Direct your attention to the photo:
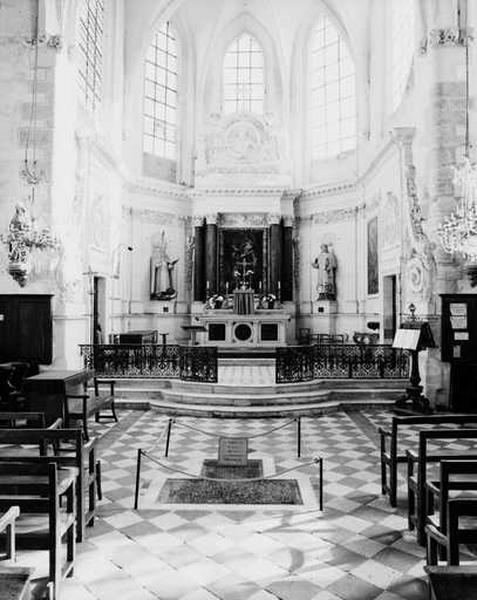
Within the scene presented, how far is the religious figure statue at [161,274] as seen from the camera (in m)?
18.3

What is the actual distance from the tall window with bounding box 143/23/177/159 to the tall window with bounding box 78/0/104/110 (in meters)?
3.21

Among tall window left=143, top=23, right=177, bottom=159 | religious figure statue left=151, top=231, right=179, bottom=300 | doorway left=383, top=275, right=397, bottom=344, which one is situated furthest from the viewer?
tall window left=143, top=23, right=177, bottom=159

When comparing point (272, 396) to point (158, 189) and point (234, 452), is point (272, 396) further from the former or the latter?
point (158, 189)

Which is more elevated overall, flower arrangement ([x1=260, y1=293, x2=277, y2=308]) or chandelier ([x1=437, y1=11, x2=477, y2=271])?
chandelier ([x1=437, y1=11, x2=477, y2=271])

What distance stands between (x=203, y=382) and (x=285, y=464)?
13.8 feet

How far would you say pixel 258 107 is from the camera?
816 inches

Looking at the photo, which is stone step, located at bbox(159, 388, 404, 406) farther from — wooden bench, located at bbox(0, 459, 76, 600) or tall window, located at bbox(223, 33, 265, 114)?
tall window, located at bbox(223, 33, 265, 114)

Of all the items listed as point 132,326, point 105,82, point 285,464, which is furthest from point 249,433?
point 105,82

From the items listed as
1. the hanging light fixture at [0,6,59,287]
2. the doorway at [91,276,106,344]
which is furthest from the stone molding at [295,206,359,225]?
the hanging light fixture at [0,6,59,287]

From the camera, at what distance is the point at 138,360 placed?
1121 cm

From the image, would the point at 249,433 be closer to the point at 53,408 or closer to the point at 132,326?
the point at 53,408

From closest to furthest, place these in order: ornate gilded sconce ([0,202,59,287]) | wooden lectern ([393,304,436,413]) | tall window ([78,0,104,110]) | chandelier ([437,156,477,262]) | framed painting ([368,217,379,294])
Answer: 1. chandelier ([437,156,477,262])
2. wooden lectern ([393,304,436,413])
3. ornate gilded sconce ([0,202,59,287])
4. tall window ([78,0,104,110])
5. framed painting ([368,217,379,294])

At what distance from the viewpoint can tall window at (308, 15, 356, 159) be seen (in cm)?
1880

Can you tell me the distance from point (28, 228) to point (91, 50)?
7865mm
